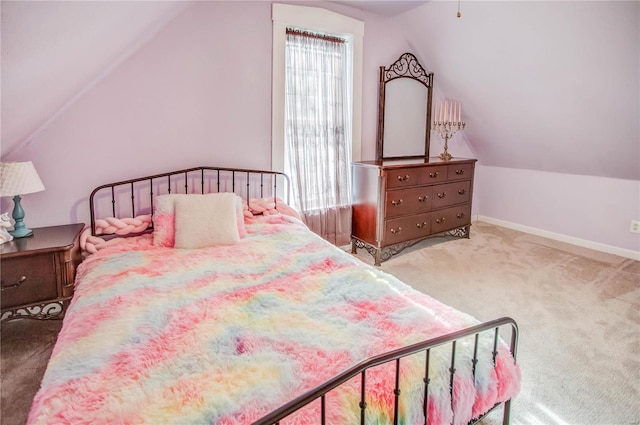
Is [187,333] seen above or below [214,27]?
below

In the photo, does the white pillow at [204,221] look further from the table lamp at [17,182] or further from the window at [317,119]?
the window at [317,119]

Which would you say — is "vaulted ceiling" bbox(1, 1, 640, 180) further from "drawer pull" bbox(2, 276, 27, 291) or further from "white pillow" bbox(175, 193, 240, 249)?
"white pillow" bbox(175, 193, 240, 249)

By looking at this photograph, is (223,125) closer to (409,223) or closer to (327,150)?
(327,150)

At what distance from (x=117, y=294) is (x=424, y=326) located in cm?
139

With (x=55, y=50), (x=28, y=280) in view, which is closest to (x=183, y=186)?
(x=28, y=280)

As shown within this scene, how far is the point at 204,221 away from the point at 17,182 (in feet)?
3.43

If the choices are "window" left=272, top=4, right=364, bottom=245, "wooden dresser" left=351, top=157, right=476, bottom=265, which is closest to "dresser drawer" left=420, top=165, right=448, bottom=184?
"wooden dresser" left=351, top=157, right=476, bottom=265

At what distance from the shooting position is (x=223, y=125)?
10.5ft

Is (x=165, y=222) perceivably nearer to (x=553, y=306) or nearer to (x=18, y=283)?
(x=18, y=283)

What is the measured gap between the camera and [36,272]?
2.22m

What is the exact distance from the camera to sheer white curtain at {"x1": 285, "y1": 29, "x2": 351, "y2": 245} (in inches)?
138

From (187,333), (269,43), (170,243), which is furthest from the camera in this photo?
(269,43)

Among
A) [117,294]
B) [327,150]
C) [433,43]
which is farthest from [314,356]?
[433,43]

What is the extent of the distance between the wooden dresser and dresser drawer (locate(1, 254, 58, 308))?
2.57 metres
